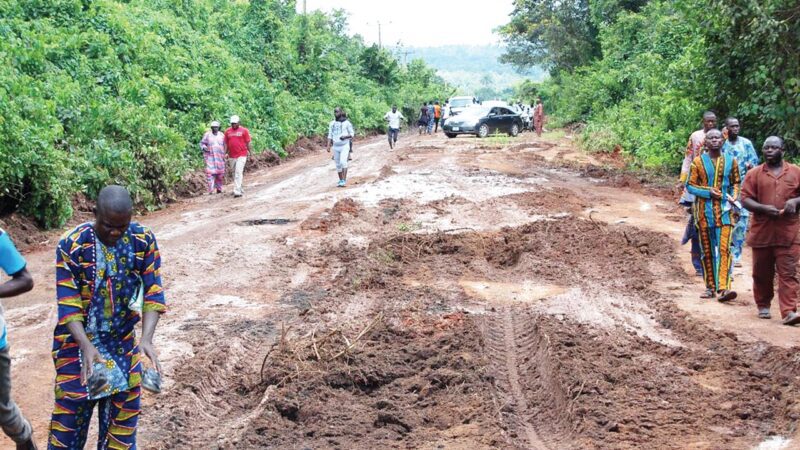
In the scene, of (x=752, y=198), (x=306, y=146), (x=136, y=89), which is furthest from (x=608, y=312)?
Answer: (x=306, y=146)

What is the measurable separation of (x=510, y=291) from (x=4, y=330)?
5996 mm

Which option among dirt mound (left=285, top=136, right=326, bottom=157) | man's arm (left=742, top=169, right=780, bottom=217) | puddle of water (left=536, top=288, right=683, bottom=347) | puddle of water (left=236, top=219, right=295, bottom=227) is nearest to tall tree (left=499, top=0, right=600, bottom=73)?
dirt mound (left=285, top=136, right=326, bottom=157)

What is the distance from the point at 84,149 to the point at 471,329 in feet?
32.2

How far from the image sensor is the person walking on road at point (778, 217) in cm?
746

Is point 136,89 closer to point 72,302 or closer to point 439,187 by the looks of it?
point 439,187

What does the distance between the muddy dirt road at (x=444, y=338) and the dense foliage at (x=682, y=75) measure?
271cm

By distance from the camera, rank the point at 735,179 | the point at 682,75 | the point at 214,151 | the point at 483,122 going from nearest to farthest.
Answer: the point at 735,179 < the point at 214,151 < the point at 682,75 < the point at 483,122

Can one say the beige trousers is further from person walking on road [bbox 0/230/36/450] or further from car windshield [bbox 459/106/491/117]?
car windshield [bbox 459/106/491/117]

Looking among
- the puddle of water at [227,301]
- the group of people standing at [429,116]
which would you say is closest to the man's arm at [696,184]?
the puddle of water at [227,301]

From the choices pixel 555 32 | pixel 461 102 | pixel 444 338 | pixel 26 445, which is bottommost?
pixel 444 338

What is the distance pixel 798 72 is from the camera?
13180mm

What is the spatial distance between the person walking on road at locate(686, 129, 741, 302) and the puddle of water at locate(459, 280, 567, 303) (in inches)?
65.0

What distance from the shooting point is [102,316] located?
3.84 meters

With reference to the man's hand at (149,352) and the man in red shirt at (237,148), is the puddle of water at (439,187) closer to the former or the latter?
the man in red shirt at (237,148)
